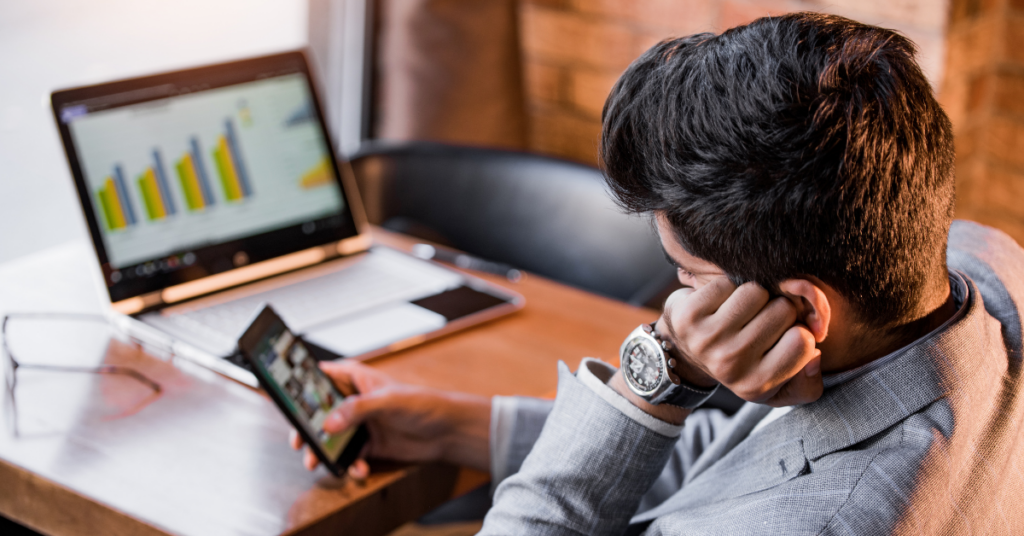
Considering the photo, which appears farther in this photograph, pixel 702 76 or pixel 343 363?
pixel 343 363

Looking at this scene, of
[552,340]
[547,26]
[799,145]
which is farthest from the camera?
[547,26]

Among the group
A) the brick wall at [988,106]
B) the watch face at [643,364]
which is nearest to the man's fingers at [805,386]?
the watch face at [643,364]

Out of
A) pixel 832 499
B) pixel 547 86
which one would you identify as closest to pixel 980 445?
pixel 832 499

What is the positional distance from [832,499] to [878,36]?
0.35 metres

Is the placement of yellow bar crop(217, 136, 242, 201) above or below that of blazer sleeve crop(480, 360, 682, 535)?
above

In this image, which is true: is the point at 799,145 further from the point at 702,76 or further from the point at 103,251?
the point at 103,251

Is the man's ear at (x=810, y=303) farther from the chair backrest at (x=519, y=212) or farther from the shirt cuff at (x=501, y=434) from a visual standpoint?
the chair backrest at (x=519, y=212)

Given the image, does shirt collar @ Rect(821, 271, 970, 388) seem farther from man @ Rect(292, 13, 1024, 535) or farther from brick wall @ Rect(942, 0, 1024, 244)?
brick wall @ Rect(942, 0, 1024, 244)

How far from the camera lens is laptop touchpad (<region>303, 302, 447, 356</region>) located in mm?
1244

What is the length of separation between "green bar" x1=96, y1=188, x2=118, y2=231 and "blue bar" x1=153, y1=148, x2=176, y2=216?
0.25ft

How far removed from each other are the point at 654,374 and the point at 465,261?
776 millimetres

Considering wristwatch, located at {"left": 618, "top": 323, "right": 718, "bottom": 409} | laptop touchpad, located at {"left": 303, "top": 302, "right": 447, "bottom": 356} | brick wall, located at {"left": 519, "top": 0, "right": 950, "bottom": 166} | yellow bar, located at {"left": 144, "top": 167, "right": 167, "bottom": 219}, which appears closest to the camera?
wristwatch, located at {"left": 618, "top": 323, "right": 718, "bottom": 409}

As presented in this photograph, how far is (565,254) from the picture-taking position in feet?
5.96

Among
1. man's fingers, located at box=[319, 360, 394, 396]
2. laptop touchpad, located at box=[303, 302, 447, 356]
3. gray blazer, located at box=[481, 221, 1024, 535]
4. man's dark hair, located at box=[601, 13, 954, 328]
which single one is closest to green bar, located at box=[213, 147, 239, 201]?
laptop touchpad, located at box=[303, 302, 447, 356]
